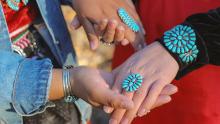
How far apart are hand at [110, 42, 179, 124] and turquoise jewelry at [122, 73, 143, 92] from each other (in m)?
0.01

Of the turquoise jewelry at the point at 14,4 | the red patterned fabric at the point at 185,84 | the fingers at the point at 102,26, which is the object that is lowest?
the red patterned fabric at the point at 185,84

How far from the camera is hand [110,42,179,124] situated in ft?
3.65

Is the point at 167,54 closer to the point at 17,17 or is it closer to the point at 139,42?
the point at 139,42

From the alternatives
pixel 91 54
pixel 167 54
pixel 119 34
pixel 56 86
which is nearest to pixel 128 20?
pixel 119 34

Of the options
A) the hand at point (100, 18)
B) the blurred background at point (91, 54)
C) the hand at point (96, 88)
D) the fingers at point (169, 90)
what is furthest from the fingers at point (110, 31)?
the blurred background at point (91, 54)

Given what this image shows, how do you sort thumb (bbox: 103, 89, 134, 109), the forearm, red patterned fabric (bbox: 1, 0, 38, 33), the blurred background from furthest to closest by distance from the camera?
the blurred background, red patterned fabric (bbox: 1, 0, 38, 33), the forearm, thumb (bbox: 103, 89, 134, 109)

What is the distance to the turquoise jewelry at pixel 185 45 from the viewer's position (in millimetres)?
1152

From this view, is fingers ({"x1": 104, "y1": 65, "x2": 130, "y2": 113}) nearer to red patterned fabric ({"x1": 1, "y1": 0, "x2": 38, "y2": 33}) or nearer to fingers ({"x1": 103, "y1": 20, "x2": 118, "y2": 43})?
fingers ({"x1": 103, "y1": 20, "x2": 118, "y2": 43})

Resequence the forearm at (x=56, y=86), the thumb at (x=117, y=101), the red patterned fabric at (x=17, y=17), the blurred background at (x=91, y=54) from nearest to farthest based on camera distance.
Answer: the thumb at (x=117, y=101) → the forearm at (x=56, y=86) → the red patterned fabric at (x=17, y=17) → the blurred background at (x=91, y=54)

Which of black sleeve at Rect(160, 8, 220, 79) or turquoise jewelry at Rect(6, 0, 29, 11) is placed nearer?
black sleeve at Rect(160, 8, 220, 79)

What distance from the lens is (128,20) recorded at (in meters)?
1.25

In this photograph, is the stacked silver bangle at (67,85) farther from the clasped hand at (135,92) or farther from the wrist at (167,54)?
the wrist at (167,54)

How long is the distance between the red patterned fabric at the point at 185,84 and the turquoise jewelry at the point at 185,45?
0.08 metres

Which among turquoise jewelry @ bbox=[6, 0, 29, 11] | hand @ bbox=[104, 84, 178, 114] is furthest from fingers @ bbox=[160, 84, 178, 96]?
turquoise jewelry @ bbox=[6, 0, 29, 11]
